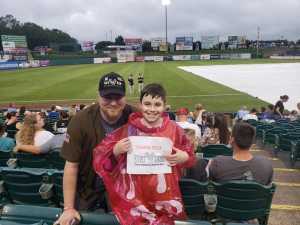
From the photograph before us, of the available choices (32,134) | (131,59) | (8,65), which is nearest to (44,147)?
(32,134)

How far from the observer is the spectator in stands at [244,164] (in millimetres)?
4379

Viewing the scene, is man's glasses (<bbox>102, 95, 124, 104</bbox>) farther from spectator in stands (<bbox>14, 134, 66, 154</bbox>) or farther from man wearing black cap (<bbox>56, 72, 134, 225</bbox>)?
spectator in stands (<bbox>14, 134, 66, 154</bbox>)

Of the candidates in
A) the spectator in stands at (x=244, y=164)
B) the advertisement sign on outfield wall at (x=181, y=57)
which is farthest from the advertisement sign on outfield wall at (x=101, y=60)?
the spectator in stands at (x=244, y=164)

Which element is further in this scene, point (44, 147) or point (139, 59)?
point (139, 59)

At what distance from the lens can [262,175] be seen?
172 inches

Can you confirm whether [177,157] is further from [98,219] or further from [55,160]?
[55,160]

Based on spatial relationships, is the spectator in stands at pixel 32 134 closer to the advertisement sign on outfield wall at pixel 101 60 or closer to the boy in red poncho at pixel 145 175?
the boy in red poncho at pixel 145 175

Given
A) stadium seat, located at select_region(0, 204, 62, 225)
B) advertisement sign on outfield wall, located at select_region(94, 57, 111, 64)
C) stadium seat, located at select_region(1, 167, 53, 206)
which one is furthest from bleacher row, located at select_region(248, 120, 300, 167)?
advertisement sign on outfield wall, located at select_region(94, 57, 111, 64)

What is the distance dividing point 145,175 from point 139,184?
8cm

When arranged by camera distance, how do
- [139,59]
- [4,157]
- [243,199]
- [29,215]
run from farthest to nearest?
[139,59] → [4,157] → [243,199] → [29,215]

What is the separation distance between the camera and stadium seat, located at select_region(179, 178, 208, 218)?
425 cm

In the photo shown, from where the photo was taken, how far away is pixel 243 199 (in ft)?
14.1

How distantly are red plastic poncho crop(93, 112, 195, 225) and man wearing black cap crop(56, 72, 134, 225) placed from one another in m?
0.24

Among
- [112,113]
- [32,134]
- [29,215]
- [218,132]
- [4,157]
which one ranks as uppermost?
[112,113]
